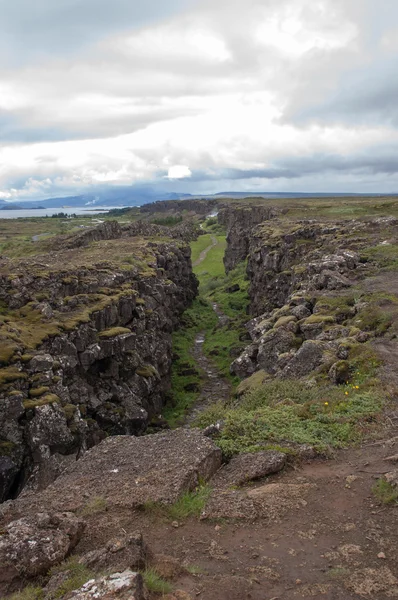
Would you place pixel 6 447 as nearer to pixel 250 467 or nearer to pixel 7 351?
pixel 7 351

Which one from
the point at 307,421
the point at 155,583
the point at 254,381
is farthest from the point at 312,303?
the point at 155,583

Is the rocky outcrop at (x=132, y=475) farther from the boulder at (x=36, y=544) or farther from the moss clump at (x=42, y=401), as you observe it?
the moss clump at (x=42, y=401)

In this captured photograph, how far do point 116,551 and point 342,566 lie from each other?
17.3ft

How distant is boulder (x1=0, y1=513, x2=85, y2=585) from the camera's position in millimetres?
10242

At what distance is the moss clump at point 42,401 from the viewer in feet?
89.4

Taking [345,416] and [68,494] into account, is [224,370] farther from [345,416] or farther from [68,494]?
[68,494]

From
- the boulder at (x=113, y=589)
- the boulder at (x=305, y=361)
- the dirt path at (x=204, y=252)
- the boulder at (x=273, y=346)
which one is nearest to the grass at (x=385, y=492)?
the boulder at (x=113, y=589)

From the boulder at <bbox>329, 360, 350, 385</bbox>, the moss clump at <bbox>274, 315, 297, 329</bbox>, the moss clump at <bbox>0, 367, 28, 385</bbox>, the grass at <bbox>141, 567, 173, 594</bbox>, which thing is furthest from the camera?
the moss clump at <bbox>274, 315, 297, 329</bbox>

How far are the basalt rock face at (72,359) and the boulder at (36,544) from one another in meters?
15.1

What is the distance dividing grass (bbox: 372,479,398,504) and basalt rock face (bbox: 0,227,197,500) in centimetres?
1866

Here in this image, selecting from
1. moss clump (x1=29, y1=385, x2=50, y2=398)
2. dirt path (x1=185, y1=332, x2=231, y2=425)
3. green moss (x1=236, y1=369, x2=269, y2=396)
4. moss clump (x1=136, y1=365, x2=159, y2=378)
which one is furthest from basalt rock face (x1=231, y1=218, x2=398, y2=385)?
moss clump (x1=29, y1=385, x2=50, y2=398)

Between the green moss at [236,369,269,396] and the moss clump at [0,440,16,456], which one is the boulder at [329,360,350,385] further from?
the moss clump at [0,440,16,456]

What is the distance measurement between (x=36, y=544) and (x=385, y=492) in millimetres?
9715

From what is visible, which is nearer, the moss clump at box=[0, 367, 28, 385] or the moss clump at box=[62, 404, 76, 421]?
the moss clump at box=[0, 367, 28, 385]
